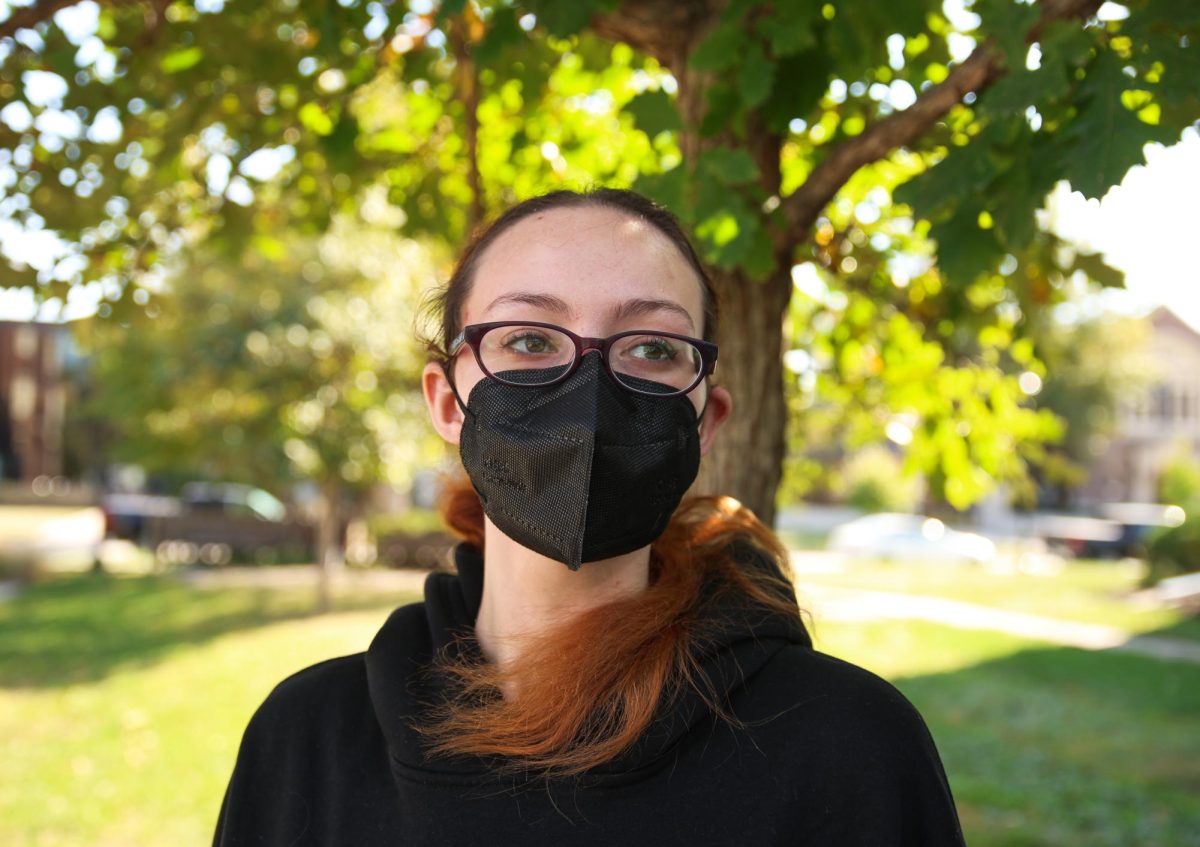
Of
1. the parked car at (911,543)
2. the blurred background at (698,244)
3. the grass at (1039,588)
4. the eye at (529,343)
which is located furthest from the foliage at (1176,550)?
the eye at (529,343)

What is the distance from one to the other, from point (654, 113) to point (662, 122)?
0.03m

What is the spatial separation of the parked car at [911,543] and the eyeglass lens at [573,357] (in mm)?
25300

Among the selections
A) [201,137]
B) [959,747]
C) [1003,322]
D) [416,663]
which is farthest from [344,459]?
[416,663]

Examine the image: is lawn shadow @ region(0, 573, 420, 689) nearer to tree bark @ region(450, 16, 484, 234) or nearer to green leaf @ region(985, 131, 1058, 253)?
tree bark @ region(450, 16, 484, 234)

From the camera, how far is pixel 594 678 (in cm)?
175

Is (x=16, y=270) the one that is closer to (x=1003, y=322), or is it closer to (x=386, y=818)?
(x=386, y=818)

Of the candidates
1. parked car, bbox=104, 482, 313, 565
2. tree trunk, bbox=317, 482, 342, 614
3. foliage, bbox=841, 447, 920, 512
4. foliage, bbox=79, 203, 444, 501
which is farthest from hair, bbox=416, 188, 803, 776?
foliage, bbox=841, 447, 920, 512

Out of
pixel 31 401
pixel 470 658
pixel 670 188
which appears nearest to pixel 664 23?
pixel 670 188

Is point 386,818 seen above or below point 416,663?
below

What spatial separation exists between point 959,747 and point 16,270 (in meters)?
7.26

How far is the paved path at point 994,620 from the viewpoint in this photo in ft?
44.7

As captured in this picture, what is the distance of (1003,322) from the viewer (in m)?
4.93

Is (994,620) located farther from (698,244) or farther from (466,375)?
(466,375)

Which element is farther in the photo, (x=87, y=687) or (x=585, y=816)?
(x=87, y=687)
